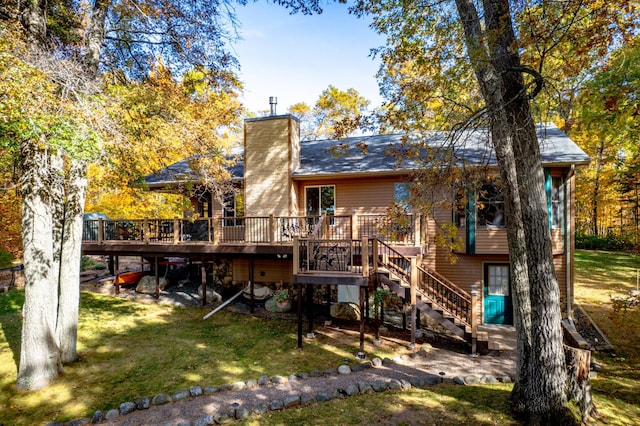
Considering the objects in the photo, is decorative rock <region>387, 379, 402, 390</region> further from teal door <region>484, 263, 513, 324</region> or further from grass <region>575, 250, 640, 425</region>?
teal door <region>484, 263, 513, 324</region>

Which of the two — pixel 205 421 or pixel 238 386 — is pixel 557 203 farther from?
pixel 205 421

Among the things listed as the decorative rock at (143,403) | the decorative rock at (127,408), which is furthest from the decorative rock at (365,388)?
the decorative rock at (127,408)

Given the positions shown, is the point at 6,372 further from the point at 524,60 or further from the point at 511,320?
the point at 511,320

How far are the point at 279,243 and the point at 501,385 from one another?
23.2ft

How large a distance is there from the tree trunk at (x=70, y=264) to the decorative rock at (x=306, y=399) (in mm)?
5739

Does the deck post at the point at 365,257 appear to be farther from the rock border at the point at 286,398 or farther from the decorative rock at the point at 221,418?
the decorative rock at the point at 221,418

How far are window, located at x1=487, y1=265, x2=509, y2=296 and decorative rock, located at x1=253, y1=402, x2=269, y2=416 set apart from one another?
8675 millimetres

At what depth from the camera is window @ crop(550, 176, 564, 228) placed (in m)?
Result: 10.7

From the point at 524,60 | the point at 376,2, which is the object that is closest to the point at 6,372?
the point at 376,2

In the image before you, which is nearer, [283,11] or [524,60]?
[524,60]

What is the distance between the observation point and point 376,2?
8.13m

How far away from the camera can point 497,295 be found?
37.5 ft

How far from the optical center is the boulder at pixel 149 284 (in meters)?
13.6

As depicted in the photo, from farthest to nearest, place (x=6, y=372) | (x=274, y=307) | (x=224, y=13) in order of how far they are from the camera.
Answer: (x=274, y=307)
(x=224, y=13)
(x=6, y=372)
